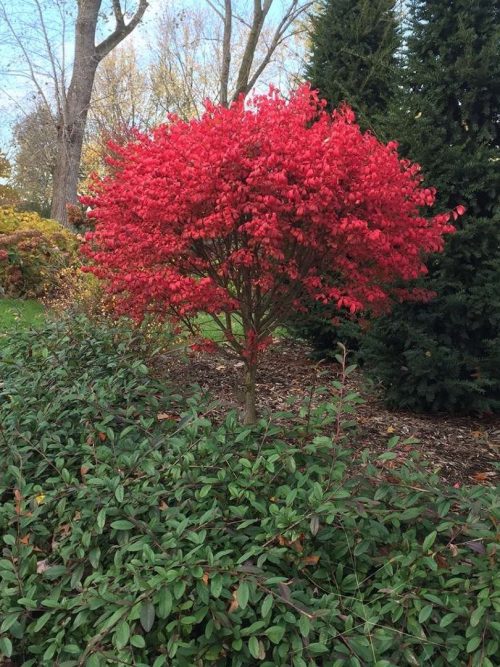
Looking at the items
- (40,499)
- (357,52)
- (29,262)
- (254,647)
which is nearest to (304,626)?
(254,647)

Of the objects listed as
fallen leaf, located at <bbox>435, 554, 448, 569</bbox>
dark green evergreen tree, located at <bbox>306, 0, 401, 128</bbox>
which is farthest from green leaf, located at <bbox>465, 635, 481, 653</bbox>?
dark green evergreen tree, located at <bbox>306, 0, 401, 128</bbox>

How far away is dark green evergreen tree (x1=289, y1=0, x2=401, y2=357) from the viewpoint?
6180 mm

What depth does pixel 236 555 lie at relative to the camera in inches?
87.4

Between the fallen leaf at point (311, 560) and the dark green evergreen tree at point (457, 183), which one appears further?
the dark green evergreen tree at point (457, 183)

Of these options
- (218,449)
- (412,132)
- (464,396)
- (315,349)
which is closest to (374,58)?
(412,132)

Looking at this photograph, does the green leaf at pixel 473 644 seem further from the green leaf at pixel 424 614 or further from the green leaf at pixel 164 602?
the green leaf at pixel 164 602

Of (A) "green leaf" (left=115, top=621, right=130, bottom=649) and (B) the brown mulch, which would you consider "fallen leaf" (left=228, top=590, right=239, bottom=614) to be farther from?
(B) the brown mulch

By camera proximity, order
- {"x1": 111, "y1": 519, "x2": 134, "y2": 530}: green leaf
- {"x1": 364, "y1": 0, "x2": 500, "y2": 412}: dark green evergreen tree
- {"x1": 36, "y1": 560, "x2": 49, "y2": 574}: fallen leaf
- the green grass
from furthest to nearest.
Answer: the green grass < {"x1": 364, "y1": 0, "x2": 500, "y2": 412}: dark green evergreen tree < {"x1": 36, "y1": 560, "x2": 49, "y2": 574}: fallen leaf < {"x1": 111, "y1": 519, "x2": 134, "y2": 530}: green leaf

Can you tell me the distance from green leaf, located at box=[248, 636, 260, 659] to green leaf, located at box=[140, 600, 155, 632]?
0.32 m

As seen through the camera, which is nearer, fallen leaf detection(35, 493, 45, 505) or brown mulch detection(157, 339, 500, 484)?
fallen leaf detection(35, 493, 45, 505)

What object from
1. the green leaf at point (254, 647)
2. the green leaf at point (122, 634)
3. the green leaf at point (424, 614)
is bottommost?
the green leaf at point (254, 647)

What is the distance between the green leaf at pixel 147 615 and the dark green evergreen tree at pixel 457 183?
10.0 ft

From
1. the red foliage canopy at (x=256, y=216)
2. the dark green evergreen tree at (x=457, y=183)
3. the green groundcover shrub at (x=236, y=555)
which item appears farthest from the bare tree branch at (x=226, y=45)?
the green groundcover shrub at (x=236, y=555)

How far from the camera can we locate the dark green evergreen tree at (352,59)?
20.3ft
